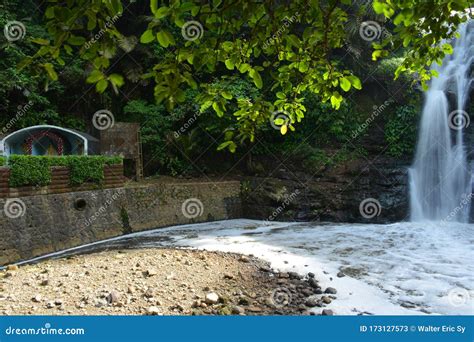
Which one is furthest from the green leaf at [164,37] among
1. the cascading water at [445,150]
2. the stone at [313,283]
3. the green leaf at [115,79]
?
the cascading water at [445,150]

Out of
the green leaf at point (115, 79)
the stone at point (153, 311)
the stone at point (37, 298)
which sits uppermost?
the green leaf at point (115, 79)

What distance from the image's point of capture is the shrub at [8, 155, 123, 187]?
8867 mm

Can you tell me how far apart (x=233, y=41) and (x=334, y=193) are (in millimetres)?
12695

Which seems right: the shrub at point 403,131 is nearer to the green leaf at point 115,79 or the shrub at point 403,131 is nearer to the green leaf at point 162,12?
the green leaf at point 162,12

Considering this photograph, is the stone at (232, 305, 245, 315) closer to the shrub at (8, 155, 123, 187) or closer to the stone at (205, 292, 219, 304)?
the stone at (205, 292, 219, 304)

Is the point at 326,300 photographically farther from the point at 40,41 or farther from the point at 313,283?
the point at 40,41

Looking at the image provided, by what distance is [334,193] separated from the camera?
561 inches

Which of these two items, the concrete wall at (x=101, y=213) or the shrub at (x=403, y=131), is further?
the shrub at (x=403, y=131)

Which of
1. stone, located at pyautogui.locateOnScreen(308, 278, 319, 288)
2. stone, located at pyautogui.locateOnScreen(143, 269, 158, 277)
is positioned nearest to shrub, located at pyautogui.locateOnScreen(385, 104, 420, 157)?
stone, located at pyautogui.locateOnScreen(308, 278, 319, 288)

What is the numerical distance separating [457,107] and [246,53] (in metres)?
15.8

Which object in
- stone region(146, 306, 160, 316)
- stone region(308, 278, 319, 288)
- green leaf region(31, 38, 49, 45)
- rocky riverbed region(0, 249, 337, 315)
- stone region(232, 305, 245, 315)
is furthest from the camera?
stone region(308, 278, 319, 288)

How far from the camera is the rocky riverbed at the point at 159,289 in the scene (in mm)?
4547

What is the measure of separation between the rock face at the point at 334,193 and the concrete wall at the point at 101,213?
4.00ft

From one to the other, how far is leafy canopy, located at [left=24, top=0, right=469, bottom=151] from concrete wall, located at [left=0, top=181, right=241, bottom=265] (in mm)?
7995
